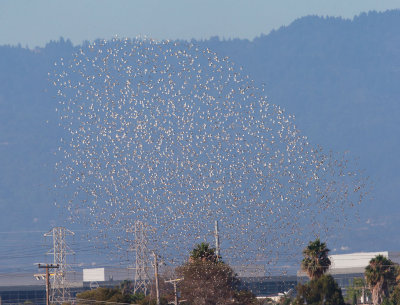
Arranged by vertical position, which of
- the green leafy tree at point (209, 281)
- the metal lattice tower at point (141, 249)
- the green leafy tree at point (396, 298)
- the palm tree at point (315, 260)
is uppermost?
the metal lattice tower at point (141, 249)

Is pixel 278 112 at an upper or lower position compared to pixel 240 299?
upper

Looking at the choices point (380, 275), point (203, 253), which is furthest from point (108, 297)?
point (380, 275)

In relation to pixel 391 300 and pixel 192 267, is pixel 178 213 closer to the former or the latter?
pixel 192 267

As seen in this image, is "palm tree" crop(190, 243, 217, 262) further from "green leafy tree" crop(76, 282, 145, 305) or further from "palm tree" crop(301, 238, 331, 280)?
"palm tree" crop(301, 238, 331, 280)

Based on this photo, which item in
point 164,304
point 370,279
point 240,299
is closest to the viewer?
point 240,299

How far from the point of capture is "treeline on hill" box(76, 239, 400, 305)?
126 meters

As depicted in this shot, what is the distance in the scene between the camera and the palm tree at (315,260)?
5728 inches

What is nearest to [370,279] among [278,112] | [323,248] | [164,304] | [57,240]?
[323,248]

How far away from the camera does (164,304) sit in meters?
137

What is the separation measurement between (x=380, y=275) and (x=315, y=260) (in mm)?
15216

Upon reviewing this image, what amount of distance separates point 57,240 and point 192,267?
39469 millimetres

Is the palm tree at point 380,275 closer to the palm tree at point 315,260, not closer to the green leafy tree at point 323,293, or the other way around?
the palm tree at point 315,260

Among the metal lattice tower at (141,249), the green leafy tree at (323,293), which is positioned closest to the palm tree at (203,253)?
the metal lattice tower at (141,249)

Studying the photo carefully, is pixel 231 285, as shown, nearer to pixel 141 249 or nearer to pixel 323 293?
pixel 323 293
